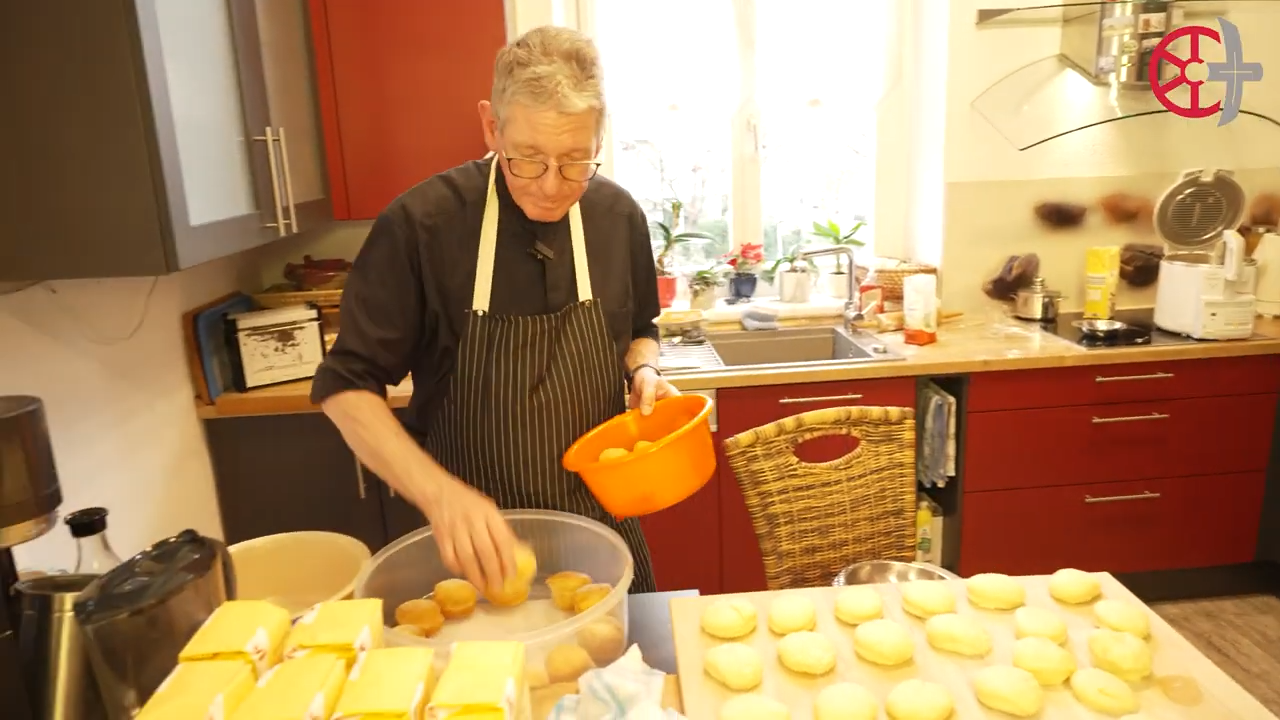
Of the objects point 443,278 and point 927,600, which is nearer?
point 927,600

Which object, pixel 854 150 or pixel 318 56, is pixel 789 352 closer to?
pixel 854 150

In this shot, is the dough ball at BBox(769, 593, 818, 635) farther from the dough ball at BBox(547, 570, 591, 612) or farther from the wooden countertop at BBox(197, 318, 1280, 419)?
the wooden countertop at BBox(197, 318, 1280, 419)

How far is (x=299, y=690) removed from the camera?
669mm

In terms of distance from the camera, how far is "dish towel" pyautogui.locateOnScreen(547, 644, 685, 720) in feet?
2.56

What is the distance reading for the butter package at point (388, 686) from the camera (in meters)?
0.65

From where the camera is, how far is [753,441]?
4.43 ft

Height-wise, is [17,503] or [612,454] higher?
[17,503]

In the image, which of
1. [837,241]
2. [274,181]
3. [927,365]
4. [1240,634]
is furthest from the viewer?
[837,241]

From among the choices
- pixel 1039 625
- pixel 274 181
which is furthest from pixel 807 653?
pixel 274 181

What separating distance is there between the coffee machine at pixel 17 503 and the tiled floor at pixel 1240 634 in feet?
7.92

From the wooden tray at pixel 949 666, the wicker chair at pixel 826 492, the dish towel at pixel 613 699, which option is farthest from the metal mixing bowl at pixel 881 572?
the dish towel at pixel 613 699

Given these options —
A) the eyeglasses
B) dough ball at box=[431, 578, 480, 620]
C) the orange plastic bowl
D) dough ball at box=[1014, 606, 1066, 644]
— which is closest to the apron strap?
the eyeglasses

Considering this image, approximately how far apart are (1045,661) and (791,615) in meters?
0.28

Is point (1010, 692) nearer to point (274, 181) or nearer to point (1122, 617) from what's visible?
point (1122, 617)
